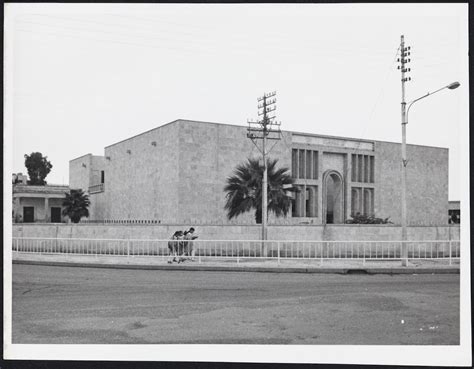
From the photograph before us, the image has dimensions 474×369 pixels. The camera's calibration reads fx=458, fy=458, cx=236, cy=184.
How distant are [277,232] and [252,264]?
6.37 m

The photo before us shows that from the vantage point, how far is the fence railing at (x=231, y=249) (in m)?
16.2

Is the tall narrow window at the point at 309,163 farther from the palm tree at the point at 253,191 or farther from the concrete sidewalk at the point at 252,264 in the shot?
the concrete sidewalk at the point at 252,264

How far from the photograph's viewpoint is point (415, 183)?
147ft

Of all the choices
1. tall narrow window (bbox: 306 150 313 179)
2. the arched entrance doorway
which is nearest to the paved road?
tall narrow window (bbox: 306 150 313 179)

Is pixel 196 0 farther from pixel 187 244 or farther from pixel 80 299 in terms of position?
pixel 187 244

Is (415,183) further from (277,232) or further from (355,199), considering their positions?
(277,232)

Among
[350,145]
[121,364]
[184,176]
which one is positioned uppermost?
[350,145]

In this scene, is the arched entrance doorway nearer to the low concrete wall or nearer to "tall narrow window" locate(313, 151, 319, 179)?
"tall narrow window" locate(313, 151, 319, 179)

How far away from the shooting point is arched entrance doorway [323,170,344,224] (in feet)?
133

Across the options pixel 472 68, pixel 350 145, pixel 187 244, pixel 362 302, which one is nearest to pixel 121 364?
pixel 362 302

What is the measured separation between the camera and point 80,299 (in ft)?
29.6

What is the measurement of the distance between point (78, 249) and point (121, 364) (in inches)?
473

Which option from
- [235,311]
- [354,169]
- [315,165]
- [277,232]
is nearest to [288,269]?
[235,311]

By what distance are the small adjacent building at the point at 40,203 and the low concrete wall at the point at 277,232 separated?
1001 inches
